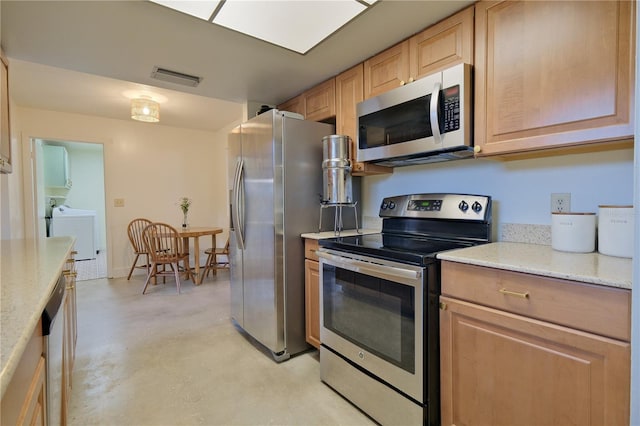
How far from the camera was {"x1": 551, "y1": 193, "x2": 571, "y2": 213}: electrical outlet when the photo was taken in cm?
149

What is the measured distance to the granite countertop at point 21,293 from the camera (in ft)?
1.75

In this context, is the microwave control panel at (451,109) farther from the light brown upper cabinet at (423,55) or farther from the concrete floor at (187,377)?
the concrete floor at (187,377)

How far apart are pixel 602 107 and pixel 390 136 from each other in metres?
0.97

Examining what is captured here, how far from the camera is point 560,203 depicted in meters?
1.51

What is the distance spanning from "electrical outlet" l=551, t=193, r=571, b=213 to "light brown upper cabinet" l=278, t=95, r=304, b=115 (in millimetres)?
1965

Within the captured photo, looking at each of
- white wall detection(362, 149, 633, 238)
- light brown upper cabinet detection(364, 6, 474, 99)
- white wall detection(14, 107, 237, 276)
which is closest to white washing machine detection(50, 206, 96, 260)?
white wall detection(14, 107, 237, 276)

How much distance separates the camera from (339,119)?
2328mm

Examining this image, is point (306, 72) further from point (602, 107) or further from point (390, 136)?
point (602, 107)

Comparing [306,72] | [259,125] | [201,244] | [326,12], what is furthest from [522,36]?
[201,244]

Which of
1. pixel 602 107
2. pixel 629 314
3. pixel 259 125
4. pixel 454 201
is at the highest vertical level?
pixel 259 125

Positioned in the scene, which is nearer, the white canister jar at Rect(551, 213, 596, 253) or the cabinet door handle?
the cabinet door handle

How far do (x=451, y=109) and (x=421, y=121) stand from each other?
0.58 feet

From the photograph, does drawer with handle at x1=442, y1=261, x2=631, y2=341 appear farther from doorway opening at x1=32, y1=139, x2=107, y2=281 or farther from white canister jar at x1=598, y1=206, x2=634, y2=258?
doorway opening at x1=32, y1=139, x2=107, y2=281

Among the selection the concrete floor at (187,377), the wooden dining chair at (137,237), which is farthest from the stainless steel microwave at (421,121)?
the wooden dining chair at (137,237)
